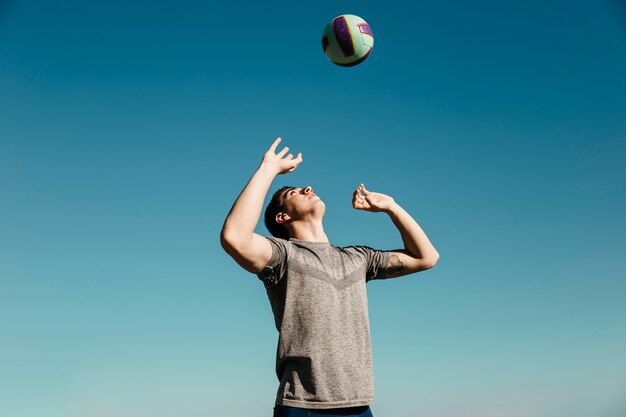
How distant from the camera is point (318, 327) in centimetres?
402

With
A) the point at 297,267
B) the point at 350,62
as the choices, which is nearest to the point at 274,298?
the point at 297,267

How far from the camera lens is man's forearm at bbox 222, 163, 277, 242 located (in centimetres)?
393

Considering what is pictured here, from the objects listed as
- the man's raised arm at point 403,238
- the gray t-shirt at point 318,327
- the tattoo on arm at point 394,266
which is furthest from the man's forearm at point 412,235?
the gray t-shirt at point 318,327

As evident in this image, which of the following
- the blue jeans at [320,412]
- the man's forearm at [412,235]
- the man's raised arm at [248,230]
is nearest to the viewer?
the blue jeans at [320,412]

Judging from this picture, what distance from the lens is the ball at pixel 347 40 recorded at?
7117mm

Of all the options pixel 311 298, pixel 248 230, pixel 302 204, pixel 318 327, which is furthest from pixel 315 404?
pixel 302 204

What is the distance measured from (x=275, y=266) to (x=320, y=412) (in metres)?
1.02

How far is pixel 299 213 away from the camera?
15.8 feet

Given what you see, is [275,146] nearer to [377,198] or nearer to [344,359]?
[377,198]

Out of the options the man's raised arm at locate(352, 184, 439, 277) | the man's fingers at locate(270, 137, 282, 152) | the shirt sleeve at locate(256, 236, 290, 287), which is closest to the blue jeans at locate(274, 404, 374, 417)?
the shirt sleeve at locate(256, 236, 290, 287)

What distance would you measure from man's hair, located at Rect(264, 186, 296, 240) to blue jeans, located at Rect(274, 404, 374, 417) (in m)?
1.56

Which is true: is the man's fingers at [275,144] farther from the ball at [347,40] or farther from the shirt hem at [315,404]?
the ball at [347,40]

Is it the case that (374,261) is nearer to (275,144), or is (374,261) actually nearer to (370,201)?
(370,201)

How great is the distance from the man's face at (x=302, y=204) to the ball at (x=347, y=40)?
9.24ft
